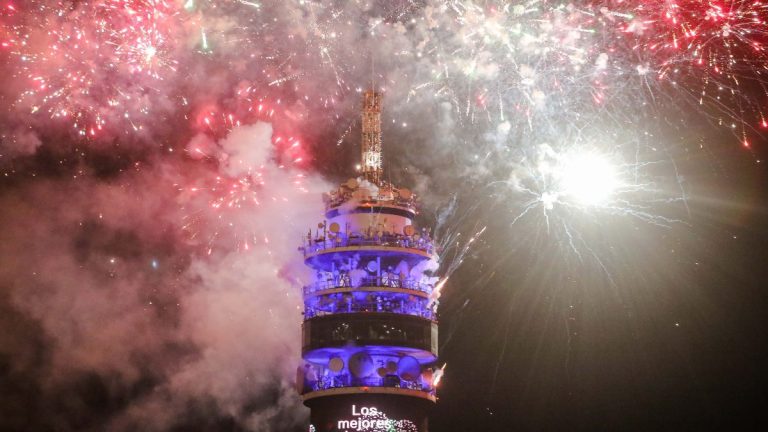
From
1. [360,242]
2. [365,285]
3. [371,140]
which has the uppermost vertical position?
[371,140]

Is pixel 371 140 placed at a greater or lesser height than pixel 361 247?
greater

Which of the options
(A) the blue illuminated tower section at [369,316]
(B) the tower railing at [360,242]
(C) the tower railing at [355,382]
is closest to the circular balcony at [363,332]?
(A) the blue illuminated tower section at [369,316]

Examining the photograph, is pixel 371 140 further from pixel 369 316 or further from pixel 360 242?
pixel 369 316

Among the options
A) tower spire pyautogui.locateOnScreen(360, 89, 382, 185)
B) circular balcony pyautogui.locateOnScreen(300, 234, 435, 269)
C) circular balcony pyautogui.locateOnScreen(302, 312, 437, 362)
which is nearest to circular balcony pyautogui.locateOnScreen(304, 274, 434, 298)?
circular balcony pyautogui.locateOnScreen(300, 234, 435, 269)

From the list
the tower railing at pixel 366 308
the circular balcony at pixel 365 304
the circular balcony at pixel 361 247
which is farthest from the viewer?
the circular balcony at pixel 361 247

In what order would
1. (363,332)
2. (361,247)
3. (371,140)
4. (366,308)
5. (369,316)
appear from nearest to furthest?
(363,332)
(369,316)
(366,308)
(361,247)
(371,140)

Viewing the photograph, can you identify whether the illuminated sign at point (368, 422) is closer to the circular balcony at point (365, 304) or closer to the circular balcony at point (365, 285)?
the circular balcony at point (365, 304)

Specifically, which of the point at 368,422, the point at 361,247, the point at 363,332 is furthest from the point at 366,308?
the point at 368,422
